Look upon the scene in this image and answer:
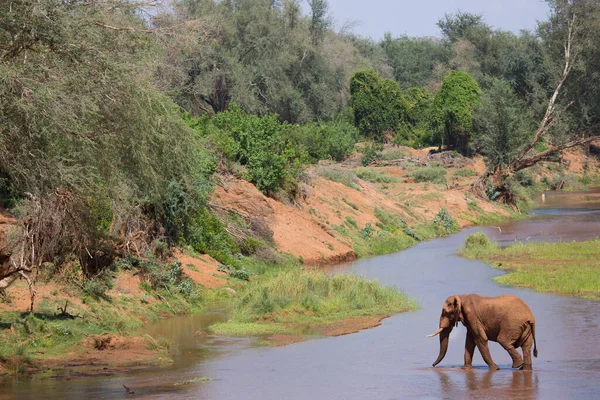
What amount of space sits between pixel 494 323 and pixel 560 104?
146ft

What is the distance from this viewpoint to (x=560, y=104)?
56.7m

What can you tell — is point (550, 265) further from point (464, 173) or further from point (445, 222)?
point (464, 173)

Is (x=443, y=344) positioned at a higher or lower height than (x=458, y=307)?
lower

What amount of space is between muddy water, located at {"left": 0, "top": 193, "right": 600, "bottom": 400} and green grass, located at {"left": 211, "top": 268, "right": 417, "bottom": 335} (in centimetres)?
74

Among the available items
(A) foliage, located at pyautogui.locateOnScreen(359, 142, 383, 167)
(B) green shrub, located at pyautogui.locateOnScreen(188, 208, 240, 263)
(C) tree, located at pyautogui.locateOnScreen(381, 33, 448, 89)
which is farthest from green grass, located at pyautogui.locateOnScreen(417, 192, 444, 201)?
(C) tree, located at pyautogui.locateOnScreen(381, 33, 448, 89)

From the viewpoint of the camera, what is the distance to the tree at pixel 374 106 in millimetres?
71312

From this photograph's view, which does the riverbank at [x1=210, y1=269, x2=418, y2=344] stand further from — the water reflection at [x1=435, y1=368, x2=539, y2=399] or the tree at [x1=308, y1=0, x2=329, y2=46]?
the tree at [x1=308, y1=0, x2=329, y2=46]

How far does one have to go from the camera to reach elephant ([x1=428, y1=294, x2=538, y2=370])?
1461 centimetres

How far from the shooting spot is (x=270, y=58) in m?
64.6

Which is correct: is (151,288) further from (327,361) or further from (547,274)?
(547,274)

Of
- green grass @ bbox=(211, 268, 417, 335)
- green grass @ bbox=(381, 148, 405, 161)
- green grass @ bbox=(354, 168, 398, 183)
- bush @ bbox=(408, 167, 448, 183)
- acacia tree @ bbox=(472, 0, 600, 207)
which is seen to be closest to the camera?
green grass @ bbox=(211, 268, 417, 335)

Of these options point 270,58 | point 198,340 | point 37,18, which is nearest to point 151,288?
point 198,340

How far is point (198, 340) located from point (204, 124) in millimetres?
16827

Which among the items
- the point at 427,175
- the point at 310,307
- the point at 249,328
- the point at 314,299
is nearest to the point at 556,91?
the point at 427,175
